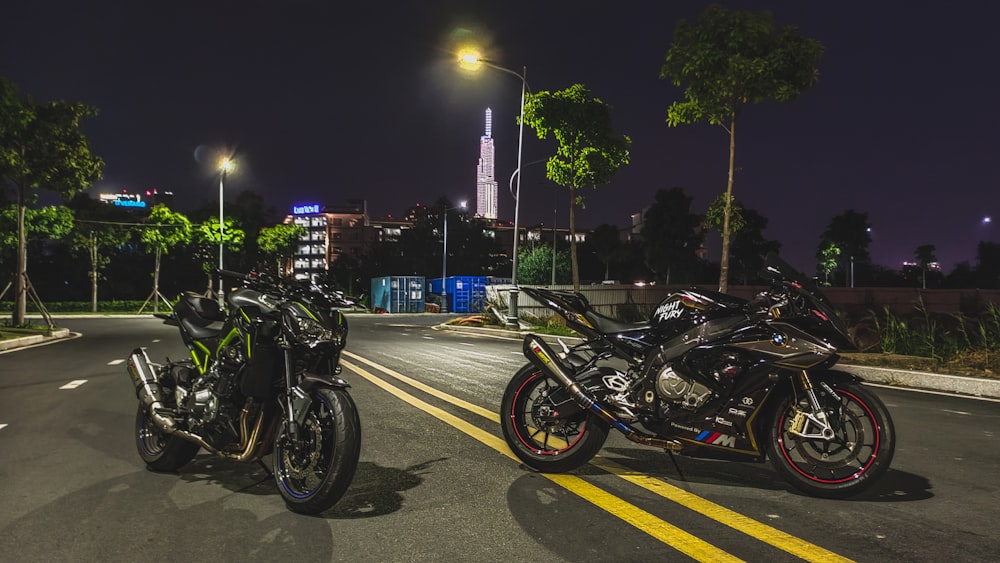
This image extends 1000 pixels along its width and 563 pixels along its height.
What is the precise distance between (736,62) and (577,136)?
914 centimetres

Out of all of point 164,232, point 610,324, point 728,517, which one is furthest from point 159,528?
point 164,232

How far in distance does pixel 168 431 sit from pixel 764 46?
45.6ft

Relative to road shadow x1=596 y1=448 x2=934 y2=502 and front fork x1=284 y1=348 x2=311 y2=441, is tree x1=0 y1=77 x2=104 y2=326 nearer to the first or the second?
front fork x1=284 y1=348 x2=311 y2=441

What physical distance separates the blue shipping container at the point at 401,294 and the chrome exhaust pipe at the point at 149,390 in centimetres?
4187

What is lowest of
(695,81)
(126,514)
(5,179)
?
(126,514)

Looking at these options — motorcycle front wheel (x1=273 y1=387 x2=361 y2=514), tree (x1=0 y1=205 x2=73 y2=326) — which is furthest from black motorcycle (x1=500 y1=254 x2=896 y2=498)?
tree (x1=0 y1=205 x2=73 y2=326)

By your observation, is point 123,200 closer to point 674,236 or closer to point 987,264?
point 674,236

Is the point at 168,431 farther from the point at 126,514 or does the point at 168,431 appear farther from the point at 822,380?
the point at 822,380

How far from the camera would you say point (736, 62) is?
13812 millimetres

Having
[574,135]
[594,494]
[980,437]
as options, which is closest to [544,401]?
[594,494]

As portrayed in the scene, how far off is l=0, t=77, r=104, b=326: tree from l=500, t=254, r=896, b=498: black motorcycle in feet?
68.9

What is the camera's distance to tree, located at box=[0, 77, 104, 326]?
1947 centimetres

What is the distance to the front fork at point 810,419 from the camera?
3.87m

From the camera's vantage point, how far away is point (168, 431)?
14.3 feet
